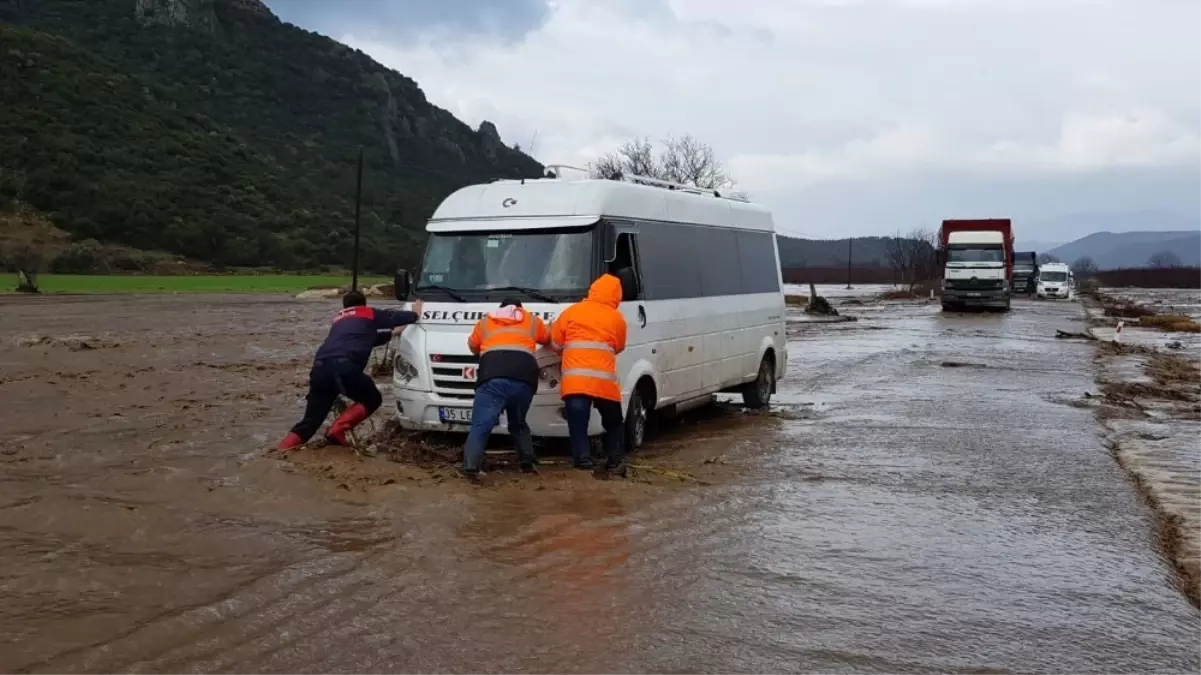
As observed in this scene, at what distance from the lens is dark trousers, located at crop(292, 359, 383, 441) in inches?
400

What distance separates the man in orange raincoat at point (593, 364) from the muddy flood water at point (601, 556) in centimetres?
41

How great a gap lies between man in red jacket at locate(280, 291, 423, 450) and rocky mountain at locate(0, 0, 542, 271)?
58241 millimetres

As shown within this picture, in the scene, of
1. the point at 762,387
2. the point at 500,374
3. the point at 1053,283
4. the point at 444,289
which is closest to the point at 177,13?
the point at 1053,283

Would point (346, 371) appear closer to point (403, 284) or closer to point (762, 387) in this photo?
point (403, 284)

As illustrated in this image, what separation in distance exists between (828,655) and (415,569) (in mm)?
2575

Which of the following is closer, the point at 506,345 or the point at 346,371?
the point at 506,345

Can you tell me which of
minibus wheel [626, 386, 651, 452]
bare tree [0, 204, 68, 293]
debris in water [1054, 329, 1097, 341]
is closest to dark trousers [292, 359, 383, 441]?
minibus wheel [626, 386, 651, 452]

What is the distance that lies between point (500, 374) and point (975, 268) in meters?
36.6

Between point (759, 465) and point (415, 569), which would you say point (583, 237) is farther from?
point (415, 569)

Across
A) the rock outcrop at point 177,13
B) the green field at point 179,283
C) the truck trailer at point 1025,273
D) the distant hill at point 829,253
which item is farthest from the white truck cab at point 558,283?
the distant hill at point 829,253

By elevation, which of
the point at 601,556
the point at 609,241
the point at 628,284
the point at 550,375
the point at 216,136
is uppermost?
the point at 216,136

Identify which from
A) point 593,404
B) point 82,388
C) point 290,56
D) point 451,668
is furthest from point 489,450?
point 290,56

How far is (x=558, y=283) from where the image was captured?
33.6ft

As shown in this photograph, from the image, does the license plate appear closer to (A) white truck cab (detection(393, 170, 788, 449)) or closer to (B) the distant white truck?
(A) white truck cab (detection(393, 170, 788, 449))
